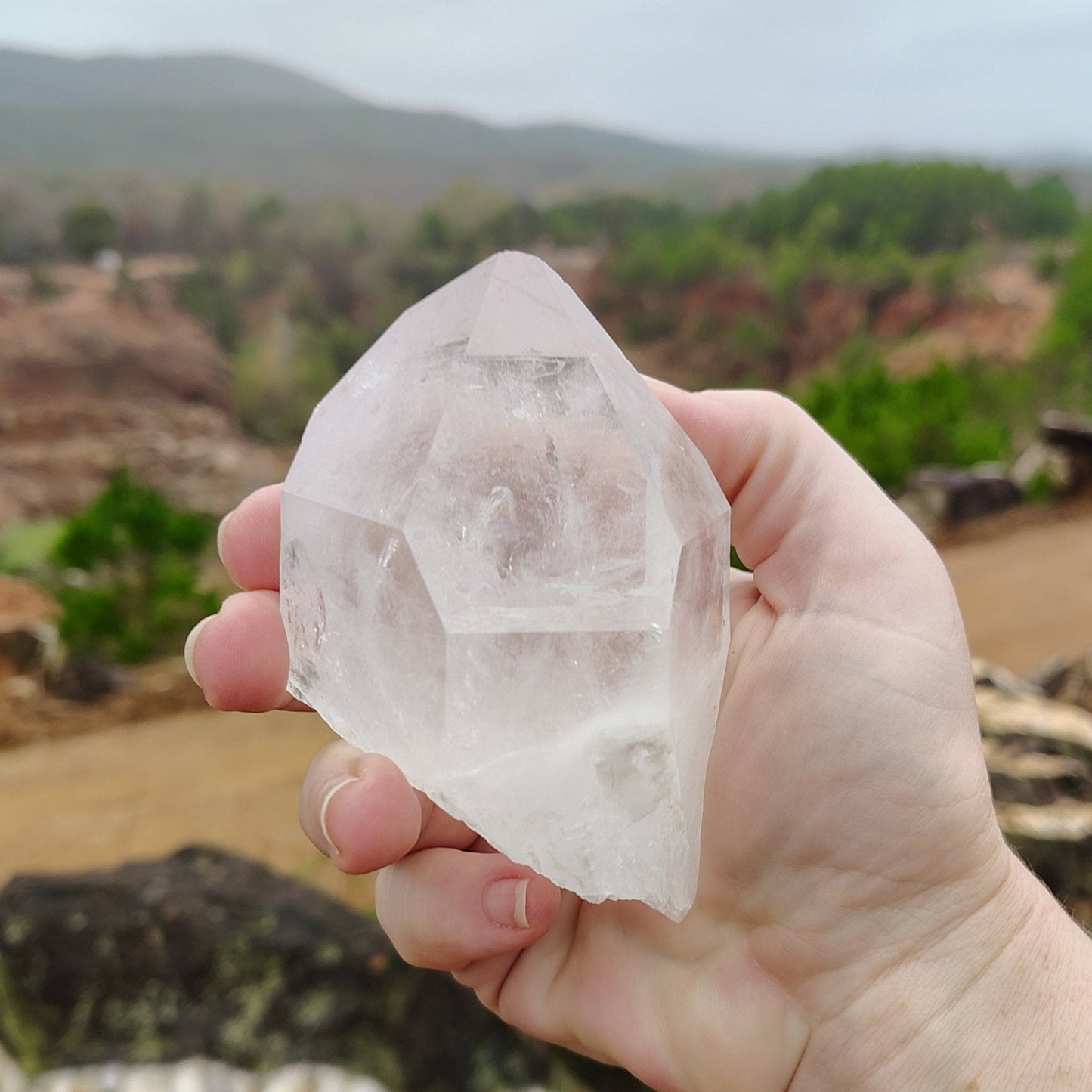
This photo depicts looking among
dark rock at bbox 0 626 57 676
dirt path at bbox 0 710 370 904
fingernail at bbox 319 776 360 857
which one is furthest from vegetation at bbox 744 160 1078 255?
fingernail at bbox 319 776 360 857

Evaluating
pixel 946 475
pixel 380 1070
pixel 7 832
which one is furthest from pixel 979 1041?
pixel 946 475

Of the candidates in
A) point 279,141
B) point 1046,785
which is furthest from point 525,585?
point 279,141

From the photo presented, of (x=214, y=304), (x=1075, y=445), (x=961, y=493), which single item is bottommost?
(x=961, y=493)

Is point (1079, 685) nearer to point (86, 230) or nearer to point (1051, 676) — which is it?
point (1051, 676)

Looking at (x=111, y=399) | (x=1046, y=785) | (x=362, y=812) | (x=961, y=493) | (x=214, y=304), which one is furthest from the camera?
(x=214, y=304)

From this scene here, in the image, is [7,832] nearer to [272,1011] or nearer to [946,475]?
[272,1011]

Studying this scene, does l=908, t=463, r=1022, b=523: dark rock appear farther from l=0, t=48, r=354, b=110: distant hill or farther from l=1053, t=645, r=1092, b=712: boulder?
l=0, t=48, r=354, b=110: distant hill
